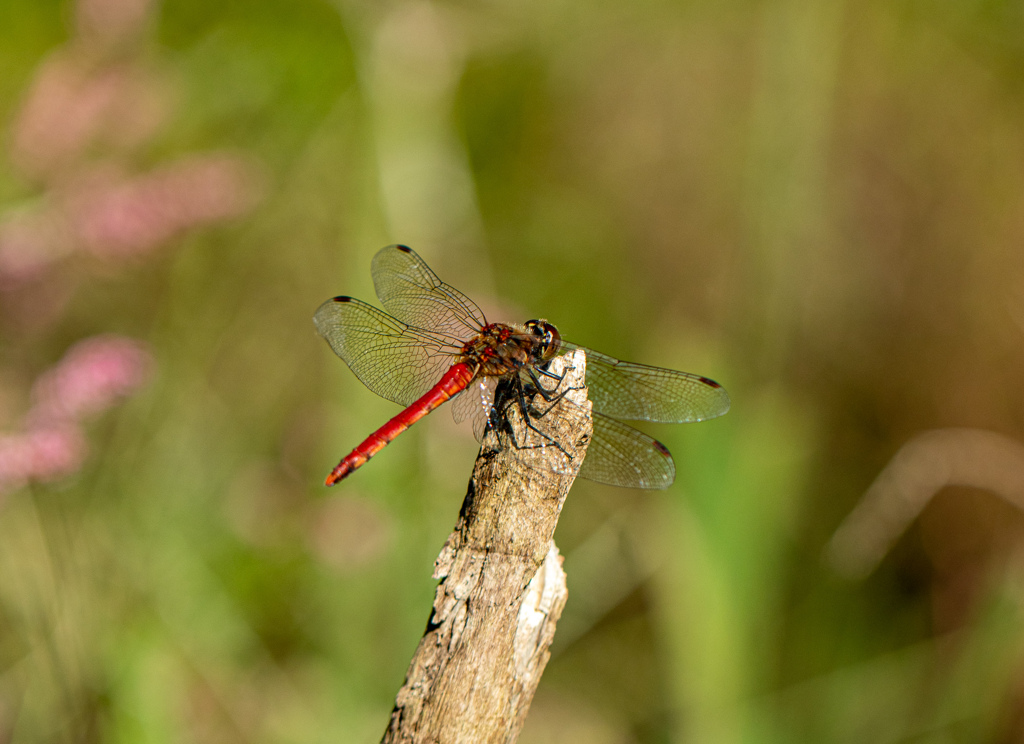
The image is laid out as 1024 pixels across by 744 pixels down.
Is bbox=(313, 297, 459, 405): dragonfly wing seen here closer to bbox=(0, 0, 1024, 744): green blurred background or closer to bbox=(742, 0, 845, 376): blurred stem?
bbox=(0, 0, 1024, 744): green blurred background

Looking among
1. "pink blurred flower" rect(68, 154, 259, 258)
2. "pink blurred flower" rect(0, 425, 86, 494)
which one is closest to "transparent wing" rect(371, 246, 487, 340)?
"pink blurred flower" rect(68, 154, 259, 258)

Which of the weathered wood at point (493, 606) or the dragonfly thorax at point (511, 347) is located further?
the dragonfly thorax at point (511, 347)

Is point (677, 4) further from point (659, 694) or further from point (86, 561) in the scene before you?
point (86, 561)

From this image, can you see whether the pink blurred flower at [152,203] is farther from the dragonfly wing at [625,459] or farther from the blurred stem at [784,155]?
the blurred stem at [784,155]

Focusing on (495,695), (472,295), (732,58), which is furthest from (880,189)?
(495,695)

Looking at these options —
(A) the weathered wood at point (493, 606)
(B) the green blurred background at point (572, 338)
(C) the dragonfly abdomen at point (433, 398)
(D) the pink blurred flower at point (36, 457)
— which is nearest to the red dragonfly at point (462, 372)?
(C) the dragonfly abdomen at point (433, 398)

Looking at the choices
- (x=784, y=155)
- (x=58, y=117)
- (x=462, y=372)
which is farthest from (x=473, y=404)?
(x=784, y=155)
